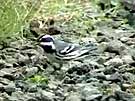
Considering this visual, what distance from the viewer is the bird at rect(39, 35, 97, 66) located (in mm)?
3324

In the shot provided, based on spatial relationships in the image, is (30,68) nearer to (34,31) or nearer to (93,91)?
(93,91)

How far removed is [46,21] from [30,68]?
3.52 ft

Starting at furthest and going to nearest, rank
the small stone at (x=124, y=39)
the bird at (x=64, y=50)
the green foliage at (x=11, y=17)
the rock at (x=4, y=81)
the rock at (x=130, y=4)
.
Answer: the rock at (x=130, y=4)
the small stone at (x=124, y=39)
the green foliage at (x=11, y=17)
the bird at (x=64, y=50)
the rock at (x=4, y=81)

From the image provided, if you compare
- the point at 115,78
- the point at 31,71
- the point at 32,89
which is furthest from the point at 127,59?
the point at 32,89

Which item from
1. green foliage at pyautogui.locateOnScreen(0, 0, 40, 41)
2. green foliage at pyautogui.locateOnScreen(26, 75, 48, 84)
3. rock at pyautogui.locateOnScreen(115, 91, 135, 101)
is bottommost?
green foliage at pyautogui.locateOnScreen(26, 75, 48, 84)

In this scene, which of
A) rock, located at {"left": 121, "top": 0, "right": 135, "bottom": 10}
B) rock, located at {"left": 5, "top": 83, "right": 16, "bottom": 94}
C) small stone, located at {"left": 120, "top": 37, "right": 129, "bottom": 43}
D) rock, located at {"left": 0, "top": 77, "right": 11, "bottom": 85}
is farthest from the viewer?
rock, located at {"left": 121, "top": 0, "right": 135, "bottom": 10}

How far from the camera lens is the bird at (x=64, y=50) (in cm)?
332

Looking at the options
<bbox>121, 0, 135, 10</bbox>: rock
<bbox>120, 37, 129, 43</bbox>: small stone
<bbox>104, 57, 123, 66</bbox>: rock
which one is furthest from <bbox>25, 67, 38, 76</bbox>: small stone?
<bbox>121, 0, 135, 10</bbox>: rock

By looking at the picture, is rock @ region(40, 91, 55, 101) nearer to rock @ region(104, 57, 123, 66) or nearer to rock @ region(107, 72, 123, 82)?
rock @ region(107, 72, 123, 82)

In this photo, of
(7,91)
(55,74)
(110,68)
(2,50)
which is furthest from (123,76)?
(2,50)

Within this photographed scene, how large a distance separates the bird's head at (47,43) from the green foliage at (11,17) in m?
0.19

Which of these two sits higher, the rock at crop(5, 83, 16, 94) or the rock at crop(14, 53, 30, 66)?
the rock at crop(5, 83, 16, 94)

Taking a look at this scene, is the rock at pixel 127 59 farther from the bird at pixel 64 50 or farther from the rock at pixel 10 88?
the rock at pixel 10 88

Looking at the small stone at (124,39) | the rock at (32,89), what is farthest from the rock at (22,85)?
the small stone at (124,39)
